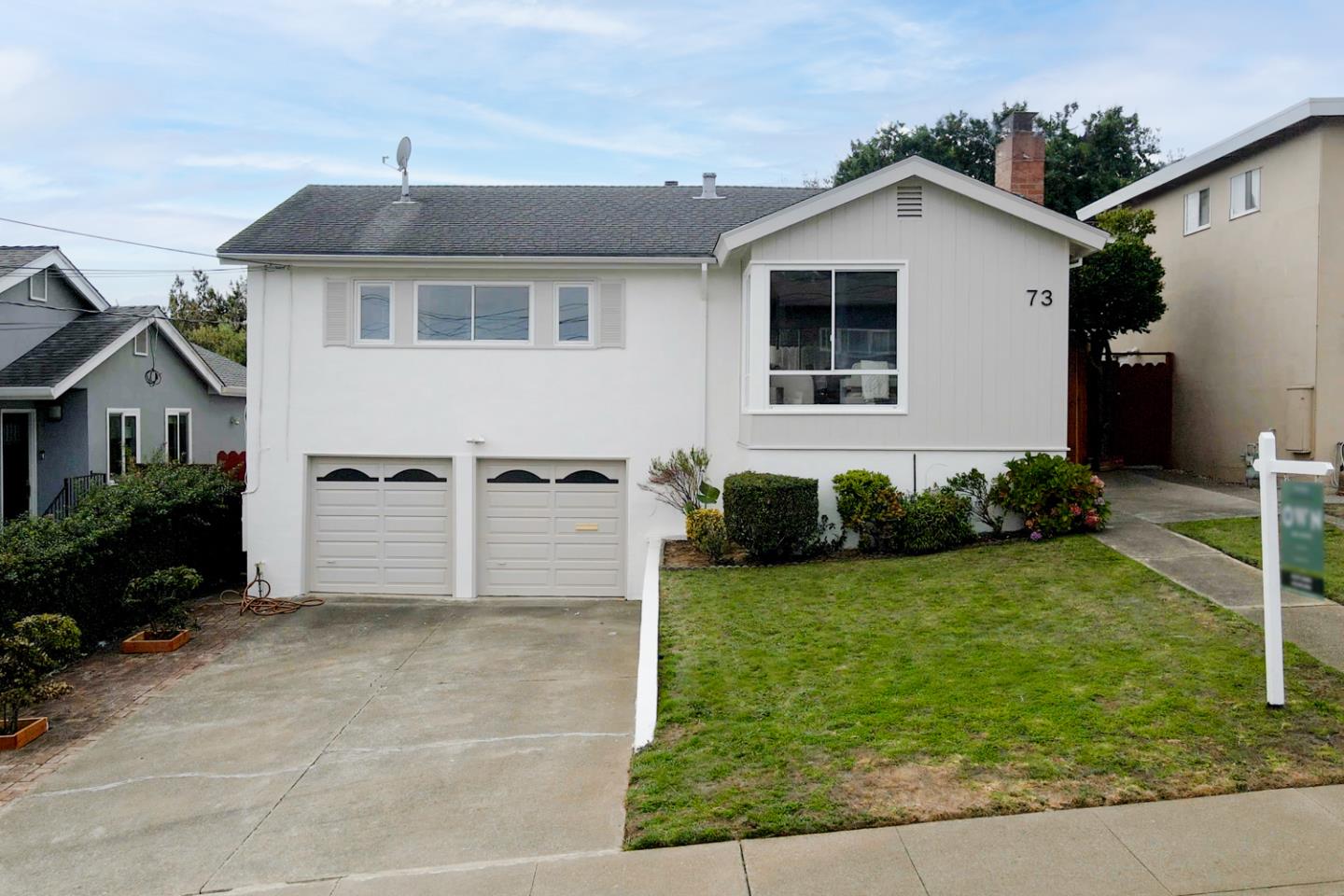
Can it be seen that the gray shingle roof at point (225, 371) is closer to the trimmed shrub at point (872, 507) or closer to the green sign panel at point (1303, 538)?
the trimmed shrub at point (872, 507)

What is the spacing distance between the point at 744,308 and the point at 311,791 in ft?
31.1

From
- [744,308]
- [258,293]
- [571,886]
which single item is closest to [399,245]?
[258,293]

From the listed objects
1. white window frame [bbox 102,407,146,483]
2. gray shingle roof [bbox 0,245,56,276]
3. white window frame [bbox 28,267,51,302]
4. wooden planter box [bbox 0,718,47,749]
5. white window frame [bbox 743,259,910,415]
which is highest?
gray shingle roof [bbox 0,245,56,276]

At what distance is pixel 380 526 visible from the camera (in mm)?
15953

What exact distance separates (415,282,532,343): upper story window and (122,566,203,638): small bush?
4911 mm

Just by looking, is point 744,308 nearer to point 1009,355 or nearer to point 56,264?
point 1009,355

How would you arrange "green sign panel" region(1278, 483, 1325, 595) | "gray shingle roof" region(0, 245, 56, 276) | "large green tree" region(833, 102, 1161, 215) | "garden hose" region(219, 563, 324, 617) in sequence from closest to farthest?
"green sign panel" region(1278, 483, 1325, 595)
"garden hose" region(219, 563, 324, 617)
"gray shingle roof" region(0, 245, 56, 276)
"large green tree" region(833, 102, 1161, 215)

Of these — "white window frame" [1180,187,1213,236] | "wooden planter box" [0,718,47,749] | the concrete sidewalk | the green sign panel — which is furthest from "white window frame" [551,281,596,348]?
"white window frame" [1180,187,1213,236]

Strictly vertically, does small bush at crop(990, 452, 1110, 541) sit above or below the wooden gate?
below

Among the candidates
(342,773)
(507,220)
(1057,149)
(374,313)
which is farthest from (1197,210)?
(342,773)

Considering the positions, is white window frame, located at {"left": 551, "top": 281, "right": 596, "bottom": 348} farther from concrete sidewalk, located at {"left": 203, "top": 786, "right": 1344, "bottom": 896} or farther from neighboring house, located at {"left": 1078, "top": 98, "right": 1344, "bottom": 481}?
neighboring house, located at {"left": 1078, "top": 98, "right": 1344, "bottom": 481}

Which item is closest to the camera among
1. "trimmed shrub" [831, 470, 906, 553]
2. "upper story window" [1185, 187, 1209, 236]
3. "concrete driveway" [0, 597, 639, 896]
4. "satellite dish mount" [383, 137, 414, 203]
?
"concrete driveway" [0, 597, 639, 896]

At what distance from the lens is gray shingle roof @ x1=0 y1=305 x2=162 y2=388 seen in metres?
19.0

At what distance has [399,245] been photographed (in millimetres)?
15461
